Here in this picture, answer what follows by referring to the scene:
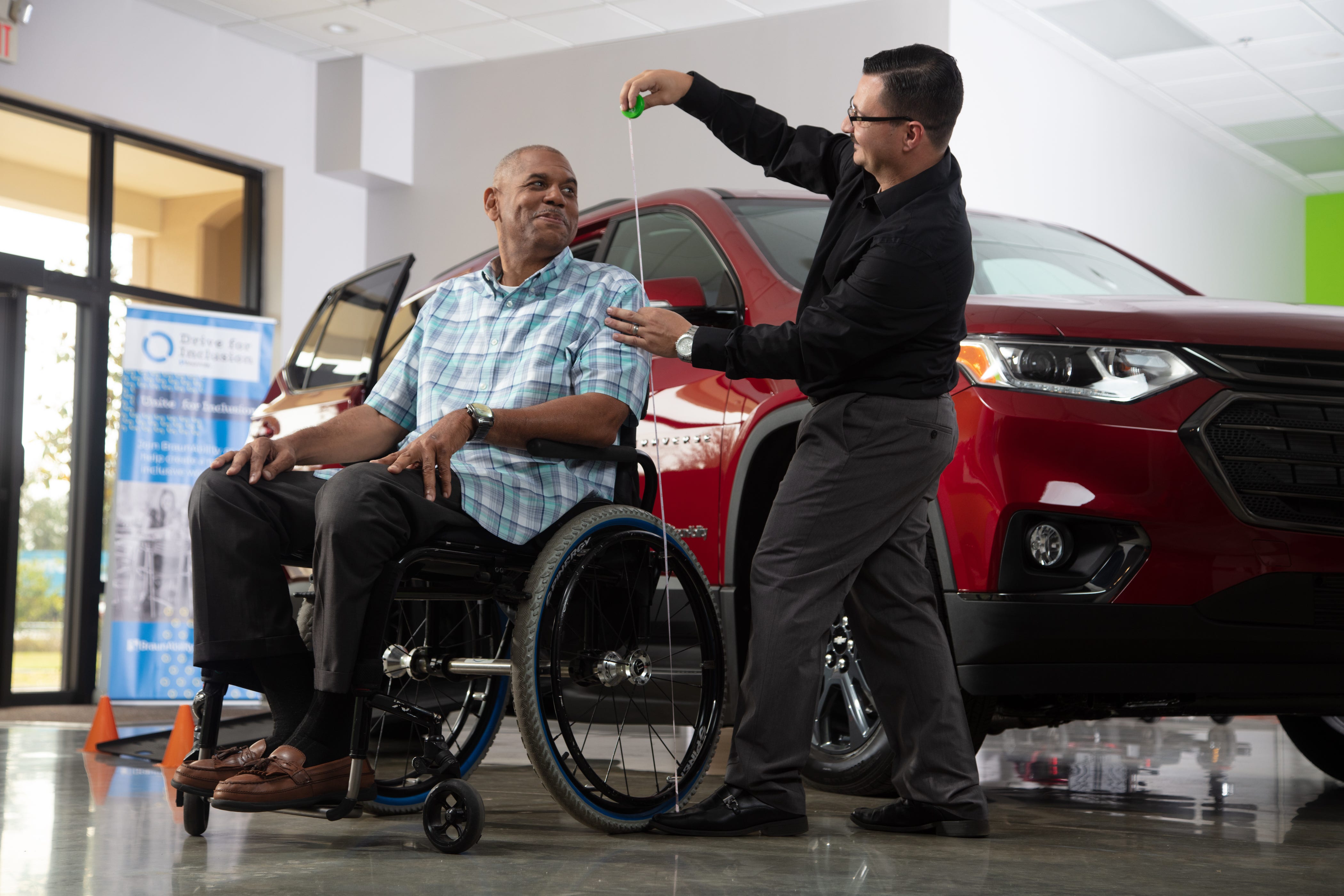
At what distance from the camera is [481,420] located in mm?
2443

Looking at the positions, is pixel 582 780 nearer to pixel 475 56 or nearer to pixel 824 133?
pixel 824 133

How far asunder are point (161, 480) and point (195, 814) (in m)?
5.04

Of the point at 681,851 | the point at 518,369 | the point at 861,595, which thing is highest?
the point at 518,369

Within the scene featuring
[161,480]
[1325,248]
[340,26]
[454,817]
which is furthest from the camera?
[1325,248]

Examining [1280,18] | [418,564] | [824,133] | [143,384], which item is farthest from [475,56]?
[418,564]

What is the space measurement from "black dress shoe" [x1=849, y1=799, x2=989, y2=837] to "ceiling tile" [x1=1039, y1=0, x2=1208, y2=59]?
6023mm

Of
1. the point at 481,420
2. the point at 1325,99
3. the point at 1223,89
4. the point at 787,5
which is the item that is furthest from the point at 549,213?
the point at 1325,99

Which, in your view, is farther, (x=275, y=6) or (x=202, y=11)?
(x=202, y=11)

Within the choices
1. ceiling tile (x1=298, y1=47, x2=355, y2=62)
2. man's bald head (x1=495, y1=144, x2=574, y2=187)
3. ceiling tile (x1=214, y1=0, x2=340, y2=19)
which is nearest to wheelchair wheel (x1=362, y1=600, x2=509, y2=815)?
man's bald head (x1=495, y1=144, x2=574, y2=187)

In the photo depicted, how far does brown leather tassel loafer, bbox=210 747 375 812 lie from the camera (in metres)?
2.17

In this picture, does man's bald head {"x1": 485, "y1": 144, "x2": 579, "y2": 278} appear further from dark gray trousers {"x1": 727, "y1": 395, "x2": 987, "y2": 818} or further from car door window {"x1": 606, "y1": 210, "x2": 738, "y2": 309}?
dark gray trousers {"x1": 727, "y1": 395, "x2": 987, "y2": 818}

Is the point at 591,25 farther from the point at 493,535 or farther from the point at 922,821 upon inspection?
the point at 922,821

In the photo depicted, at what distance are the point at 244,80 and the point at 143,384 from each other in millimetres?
2428

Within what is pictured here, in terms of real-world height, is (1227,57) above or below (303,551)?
above
